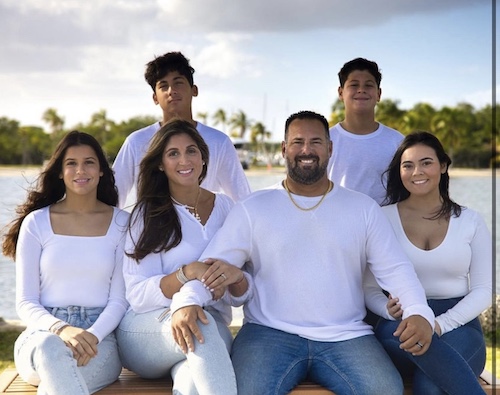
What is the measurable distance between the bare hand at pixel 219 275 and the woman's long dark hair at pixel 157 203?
0.22 m

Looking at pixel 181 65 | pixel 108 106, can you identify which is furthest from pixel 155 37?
pixel 181 65

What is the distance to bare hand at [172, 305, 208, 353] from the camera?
106 inches

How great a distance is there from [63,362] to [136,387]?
1.35 ft

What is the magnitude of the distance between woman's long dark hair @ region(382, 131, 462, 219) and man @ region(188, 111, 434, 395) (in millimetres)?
347

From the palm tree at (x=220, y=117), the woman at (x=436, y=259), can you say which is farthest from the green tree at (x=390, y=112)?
the woman at (x=436, y=259)

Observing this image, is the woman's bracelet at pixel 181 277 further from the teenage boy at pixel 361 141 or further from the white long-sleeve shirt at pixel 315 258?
the teenage boy at pixel 361 141

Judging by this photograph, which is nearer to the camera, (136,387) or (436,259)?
(136,387)

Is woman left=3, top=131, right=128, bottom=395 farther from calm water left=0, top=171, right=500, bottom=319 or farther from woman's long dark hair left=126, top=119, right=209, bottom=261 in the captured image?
calm water left=0, top=171, right=500, bottom=319

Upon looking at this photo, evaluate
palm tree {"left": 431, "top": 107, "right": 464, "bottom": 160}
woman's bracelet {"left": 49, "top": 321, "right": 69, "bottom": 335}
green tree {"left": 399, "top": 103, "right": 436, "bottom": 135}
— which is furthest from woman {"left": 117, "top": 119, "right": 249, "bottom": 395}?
green tree {"left": 399, "top": 103, "right": 436, "bottom": 135}

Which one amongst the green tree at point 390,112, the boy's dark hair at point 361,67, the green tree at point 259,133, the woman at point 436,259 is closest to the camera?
the woman at point 436,259

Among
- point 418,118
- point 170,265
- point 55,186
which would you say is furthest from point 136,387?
point 418,118

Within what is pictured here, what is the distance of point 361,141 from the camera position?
12.6 ft

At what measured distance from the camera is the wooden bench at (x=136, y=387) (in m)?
2.87

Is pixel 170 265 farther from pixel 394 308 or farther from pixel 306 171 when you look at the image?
pixel 394 308
